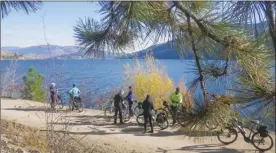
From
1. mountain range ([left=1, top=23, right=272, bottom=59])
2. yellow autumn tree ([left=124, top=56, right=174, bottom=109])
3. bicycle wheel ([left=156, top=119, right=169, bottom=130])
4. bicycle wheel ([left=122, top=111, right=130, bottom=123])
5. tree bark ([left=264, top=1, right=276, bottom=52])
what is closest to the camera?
tree bark ([left=264, top=1, right=276, bottom=52])

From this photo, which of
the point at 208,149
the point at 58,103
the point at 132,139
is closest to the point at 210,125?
the point at 58,103

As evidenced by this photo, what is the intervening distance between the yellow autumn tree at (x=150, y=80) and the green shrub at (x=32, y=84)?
6.26 metres

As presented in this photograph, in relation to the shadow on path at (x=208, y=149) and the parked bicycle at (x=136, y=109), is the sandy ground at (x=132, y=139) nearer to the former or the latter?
the shadow on path at (x=208, y=149)

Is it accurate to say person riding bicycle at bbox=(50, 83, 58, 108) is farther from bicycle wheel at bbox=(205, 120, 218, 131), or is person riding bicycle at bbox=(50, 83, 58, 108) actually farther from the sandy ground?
the sandy ground

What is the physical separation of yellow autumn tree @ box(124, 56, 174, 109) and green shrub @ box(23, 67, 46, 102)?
6.26 metres

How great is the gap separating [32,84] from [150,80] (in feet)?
26.3

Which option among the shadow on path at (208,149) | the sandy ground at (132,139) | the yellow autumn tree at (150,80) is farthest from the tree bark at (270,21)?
the yellow autumn tree at (150,80)

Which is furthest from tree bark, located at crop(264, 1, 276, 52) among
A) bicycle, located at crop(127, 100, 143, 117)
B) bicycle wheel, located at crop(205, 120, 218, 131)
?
bicycle, located at crop(127, 100, 143, 117)

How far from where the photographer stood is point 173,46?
2.73 m

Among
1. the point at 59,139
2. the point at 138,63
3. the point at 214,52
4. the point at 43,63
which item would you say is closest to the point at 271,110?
the point at 214,52

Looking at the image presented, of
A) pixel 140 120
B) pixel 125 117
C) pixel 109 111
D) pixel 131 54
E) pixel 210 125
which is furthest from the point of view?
pixel 109 111

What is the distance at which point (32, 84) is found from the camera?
21562 millimetres

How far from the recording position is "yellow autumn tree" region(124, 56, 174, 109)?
1664cm

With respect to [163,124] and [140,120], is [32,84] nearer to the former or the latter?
[140,120]
